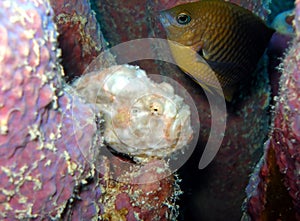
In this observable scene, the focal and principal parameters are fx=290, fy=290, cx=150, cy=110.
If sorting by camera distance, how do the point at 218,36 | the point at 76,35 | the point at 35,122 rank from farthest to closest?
the point at 76,35, the point at 218,36, the point at 35,122

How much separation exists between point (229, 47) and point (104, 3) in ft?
5.17

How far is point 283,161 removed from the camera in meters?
1.86

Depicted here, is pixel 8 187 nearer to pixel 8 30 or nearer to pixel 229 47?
pixel 8 30

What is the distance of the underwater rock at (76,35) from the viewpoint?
186cm

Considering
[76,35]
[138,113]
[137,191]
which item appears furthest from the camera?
[76,35]

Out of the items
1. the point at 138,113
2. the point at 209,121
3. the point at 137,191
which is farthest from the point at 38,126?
the point at 209,121

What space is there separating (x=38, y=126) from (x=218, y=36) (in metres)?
1.26

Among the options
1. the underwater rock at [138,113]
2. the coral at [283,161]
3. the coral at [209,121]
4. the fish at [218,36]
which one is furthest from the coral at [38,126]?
the coral at [209,121]

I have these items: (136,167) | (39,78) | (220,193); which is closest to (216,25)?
(136,167)

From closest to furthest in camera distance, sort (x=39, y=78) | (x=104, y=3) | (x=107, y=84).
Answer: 1. (x=39, y=78)
2. (x=107, y=84)
3. (x=104, y=3)

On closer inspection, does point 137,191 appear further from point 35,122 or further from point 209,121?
point 209,121

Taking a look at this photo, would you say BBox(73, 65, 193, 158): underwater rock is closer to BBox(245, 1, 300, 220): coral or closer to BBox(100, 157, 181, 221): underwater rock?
BBox(100, 157, 181, 221): underwater rock

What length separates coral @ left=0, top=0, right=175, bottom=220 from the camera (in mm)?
981

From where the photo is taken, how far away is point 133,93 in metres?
1.62
